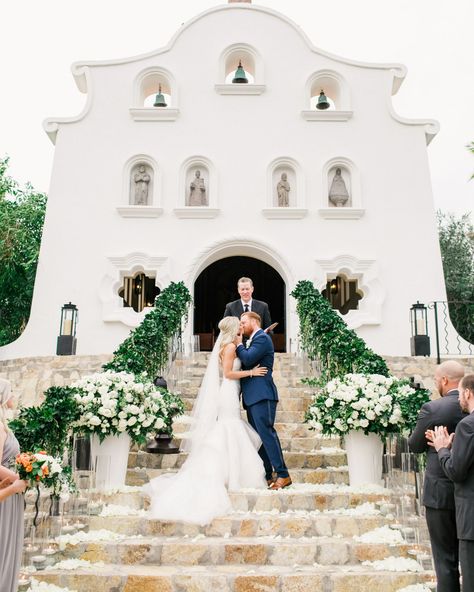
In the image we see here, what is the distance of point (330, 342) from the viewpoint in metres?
9.91

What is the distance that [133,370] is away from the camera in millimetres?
8344

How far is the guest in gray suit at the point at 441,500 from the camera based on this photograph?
4254 mm

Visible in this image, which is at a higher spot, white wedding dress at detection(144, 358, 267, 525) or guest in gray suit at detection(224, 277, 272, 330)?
guest in gray suit at detection(224, 277, 272, 330)

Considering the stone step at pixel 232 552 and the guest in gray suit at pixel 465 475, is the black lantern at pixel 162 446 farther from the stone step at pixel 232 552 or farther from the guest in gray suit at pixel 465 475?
the guest in gray suit at pixel 465 475

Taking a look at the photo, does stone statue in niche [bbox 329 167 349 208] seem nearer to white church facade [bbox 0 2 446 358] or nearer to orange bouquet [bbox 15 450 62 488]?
white church facade [bbox 0 2 446 358]

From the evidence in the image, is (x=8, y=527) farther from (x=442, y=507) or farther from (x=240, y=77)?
(x=240, y=77)

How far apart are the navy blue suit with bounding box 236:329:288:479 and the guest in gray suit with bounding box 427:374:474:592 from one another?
9.28 ft

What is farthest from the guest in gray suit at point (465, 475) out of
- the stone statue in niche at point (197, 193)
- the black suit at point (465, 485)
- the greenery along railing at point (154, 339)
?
the stone statue in niche at point (197, 193)

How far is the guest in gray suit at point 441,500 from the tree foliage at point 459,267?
19075 mm

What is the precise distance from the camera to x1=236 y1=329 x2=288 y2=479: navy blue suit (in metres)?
6.61

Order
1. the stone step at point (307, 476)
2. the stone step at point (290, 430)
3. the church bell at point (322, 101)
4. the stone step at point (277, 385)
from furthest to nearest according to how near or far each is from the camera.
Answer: the church bell at point (322, 101) < the stone step at point (277, 385) < the stone step at point (290, 430) < the stone step at point (307, 476)

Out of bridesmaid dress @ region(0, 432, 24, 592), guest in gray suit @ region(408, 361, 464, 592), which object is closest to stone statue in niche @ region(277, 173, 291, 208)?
guest in gray suit @ region(408, 361, 464, 592)

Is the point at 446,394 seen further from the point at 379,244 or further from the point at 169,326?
the point at 379,244

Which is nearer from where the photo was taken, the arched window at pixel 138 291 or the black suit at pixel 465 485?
the black suit at pixel 465 485
